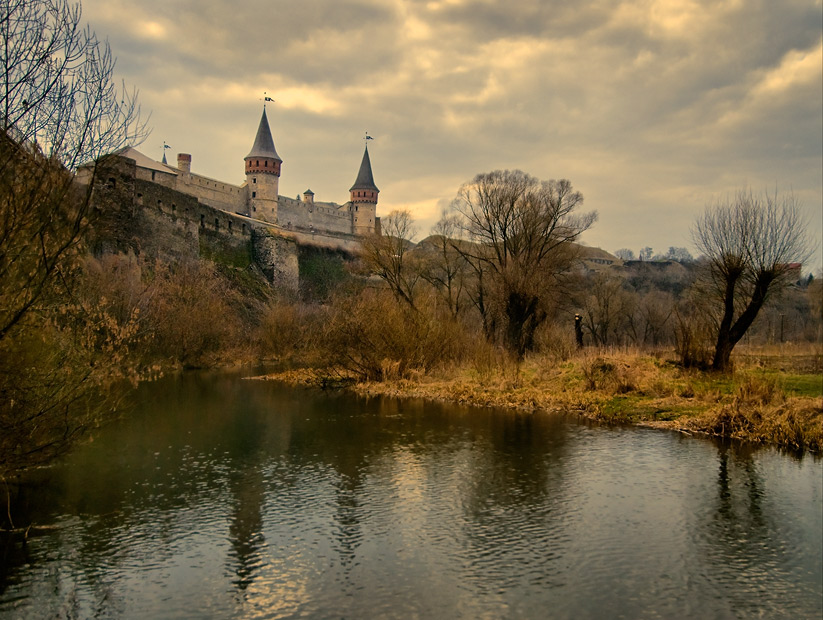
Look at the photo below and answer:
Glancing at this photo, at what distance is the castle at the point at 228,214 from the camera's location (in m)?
29.6

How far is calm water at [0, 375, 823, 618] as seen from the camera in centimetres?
542

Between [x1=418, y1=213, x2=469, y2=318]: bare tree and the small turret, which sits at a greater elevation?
the small turret

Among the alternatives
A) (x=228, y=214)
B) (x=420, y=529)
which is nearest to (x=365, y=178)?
(x=228, y=214)

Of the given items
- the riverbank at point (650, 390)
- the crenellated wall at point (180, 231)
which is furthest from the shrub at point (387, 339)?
the crenellated wall at point (180, 231)

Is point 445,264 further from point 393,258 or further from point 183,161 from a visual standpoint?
point 183,161

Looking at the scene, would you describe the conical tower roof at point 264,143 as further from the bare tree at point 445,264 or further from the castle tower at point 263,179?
the bare tree at point 445,264

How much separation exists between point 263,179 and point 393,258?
116 feet

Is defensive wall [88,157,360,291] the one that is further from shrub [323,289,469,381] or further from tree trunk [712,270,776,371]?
tree trunk [712,270,776,371]

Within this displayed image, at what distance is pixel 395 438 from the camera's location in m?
11.5

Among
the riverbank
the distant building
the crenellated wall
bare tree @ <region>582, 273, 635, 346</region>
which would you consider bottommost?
the riverbank

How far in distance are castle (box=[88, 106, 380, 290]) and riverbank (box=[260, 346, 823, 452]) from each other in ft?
27.6

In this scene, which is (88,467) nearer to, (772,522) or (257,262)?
(772,522)

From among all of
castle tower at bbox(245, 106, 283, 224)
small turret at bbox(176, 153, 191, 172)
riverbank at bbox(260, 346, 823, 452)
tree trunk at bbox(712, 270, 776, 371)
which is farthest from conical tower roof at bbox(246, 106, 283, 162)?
tree trunk at bbox(712, 270, 776, 371)

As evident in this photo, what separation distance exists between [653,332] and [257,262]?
962 inches
